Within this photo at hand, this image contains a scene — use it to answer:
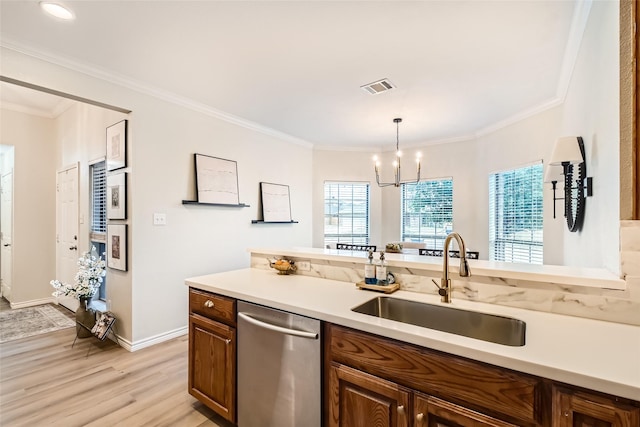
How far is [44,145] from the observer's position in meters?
4.51

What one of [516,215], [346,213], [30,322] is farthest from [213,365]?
[346,213]

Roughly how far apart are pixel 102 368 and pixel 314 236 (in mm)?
3660

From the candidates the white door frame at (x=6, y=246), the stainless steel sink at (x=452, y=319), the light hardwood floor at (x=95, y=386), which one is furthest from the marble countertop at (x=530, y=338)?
the white door frame at (x=6, y=246)

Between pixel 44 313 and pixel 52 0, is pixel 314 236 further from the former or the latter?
pixel 52 0

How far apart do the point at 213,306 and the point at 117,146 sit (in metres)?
2.33

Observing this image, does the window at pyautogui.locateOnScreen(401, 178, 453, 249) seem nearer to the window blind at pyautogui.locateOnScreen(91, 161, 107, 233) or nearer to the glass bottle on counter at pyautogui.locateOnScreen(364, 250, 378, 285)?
the glass bottle on counter at pyautogui.locateOnScreen(364, 250, 378, 285)

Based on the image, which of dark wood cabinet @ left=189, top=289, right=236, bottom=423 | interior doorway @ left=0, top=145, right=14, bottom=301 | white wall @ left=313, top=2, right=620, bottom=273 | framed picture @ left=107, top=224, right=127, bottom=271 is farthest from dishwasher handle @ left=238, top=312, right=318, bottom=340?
interior doorway @ left=0, top=145, right=14, bottom=301

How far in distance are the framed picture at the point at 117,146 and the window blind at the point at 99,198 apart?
369 millimetres

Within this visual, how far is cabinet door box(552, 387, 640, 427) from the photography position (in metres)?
0.79

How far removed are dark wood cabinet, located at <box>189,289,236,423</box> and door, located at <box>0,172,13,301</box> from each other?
4304mm

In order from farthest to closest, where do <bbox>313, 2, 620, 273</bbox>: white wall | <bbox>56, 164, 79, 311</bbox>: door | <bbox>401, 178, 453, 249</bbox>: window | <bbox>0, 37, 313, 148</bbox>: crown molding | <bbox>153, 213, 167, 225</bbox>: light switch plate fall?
<bbox>401, 178, 453, 249</bbox>: window → <bbox>56, 164, 79, 311</bbox>: door → <bbox>153, 213, 167, 225</bbox>: light switch plate → <bbox>0, 37, 313, 148</bbox>: crown molding → <bbox>313, 2, 620, 273</bbox>: white wall

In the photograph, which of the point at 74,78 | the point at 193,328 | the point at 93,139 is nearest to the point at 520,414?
the point at 193,328

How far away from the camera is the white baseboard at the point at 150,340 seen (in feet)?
9.75

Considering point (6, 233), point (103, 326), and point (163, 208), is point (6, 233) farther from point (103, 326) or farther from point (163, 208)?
point (163, 208)
